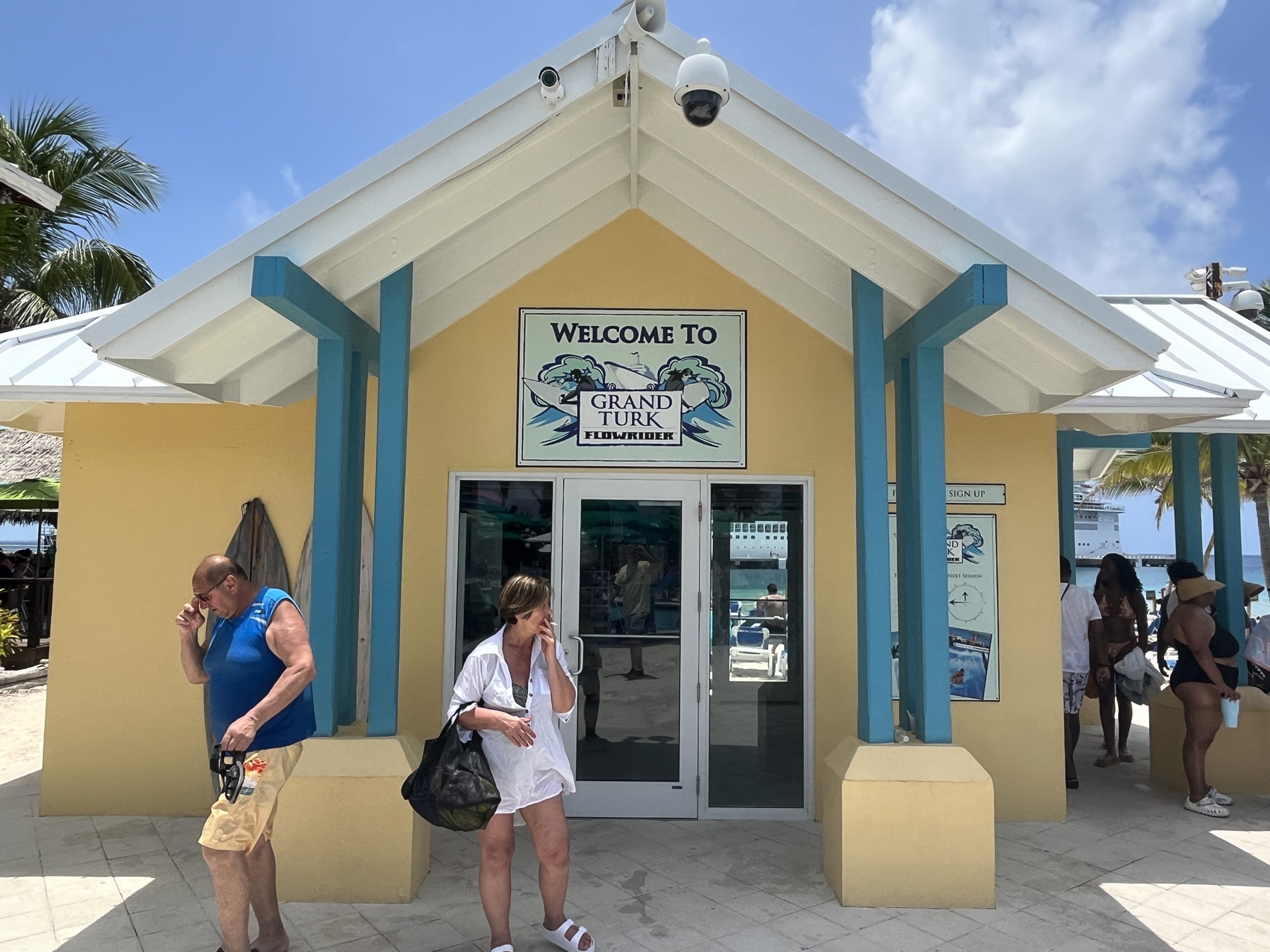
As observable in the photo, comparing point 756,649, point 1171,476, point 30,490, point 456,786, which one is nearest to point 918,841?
point 756,649

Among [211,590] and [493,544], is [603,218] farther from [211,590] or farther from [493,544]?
[211,590]

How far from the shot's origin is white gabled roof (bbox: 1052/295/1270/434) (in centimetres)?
532

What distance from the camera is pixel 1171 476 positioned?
46.3 ft

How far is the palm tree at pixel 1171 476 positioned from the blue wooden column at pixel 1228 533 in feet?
18.2

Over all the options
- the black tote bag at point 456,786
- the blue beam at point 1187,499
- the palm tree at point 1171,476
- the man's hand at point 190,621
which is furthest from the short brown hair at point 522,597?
the palm tree at point 1171,476

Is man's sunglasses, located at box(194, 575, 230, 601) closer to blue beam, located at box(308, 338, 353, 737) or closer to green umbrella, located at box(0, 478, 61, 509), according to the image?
blue beam, located at box(308, 338, 353, 737)

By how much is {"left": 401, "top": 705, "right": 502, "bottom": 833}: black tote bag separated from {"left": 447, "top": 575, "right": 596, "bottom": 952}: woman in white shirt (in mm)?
65

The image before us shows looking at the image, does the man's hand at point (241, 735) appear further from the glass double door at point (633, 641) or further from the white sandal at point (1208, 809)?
the white sandal at point (1208, 809)

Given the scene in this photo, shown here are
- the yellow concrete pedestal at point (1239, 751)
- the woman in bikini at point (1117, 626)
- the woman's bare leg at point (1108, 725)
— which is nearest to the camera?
the yellow concrete pedestal at point (1239, 751)

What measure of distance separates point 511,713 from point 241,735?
0.98 meters

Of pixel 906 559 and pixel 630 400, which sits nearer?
pixel 906 559

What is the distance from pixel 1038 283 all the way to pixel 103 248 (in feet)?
49.8

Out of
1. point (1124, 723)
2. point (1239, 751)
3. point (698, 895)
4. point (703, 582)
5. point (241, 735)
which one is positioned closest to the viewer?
point (241, 735)

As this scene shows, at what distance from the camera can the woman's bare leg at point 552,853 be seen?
370 centimetres
